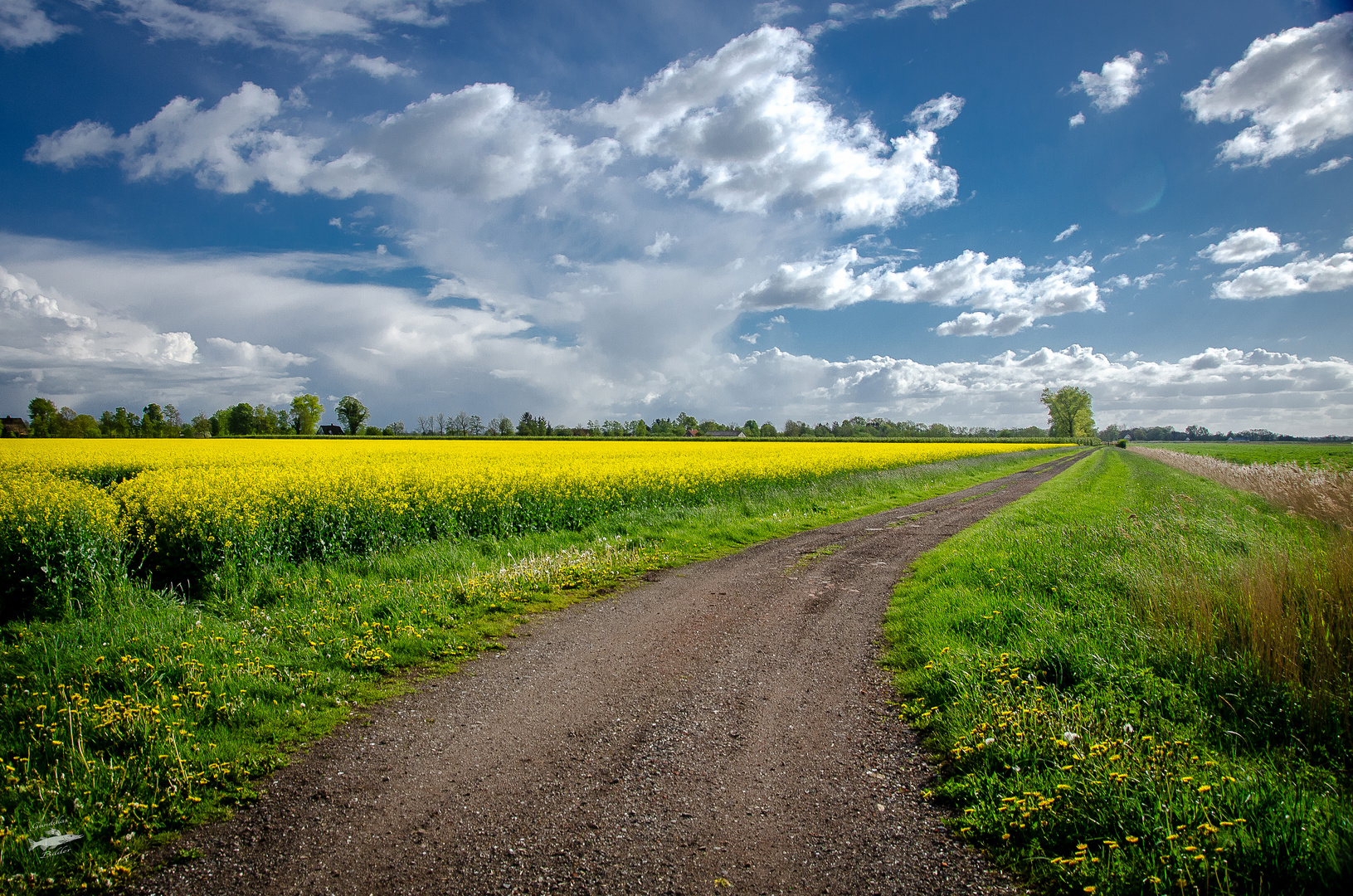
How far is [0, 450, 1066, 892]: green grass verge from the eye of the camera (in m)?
3.79

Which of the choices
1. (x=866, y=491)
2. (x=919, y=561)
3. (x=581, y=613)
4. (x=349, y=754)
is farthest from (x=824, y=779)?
(x=866, y=491)

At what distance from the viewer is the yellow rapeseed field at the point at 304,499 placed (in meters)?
9.71

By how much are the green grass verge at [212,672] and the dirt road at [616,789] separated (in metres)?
0.43

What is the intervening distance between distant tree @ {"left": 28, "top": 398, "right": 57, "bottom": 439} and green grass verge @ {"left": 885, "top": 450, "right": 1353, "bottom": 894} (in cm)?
8534

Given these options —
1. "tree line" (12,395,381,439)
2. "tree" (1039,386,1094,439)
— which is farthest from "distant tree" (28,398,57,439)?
"tree" (1039,386,1094,439)

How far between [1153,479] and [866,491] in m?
16.0

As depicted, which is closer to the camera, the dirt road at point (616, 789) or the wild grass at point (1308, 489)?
the dirt road at point (616, 789)

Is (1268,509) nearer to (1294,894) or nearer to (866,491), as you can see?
(866,491)

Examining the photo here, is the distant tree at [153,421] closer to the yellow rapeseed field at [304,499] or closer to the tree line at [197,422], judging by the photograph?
the tree line at [197,422]

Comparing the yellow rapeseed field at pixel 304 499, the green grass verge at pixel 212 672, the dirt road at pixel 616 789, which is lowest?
the dirt road at pixel 616 789

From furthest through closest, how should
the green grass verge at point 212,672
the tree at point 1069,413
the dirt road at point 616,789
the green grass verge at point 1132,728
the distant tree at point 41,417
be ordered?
the tree at point 1069,413 < the distant tree at point 41,417 < the green grass verge at point 212,672 < the dirt road at point 616,789 < the green grass verge at point 1132,728

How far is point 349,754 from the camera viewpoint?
14.9ft

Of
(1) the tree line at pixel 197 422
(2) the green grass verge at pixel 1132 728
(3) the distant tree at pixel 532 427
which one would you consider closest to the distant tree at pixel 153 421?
(1) the tree line at pixel 197 422

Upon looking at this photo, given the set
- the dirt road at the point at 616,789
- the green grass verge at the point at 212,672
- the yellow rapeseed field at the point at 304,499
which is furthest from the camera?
the yellow rapeseed field at the point at 304,499
